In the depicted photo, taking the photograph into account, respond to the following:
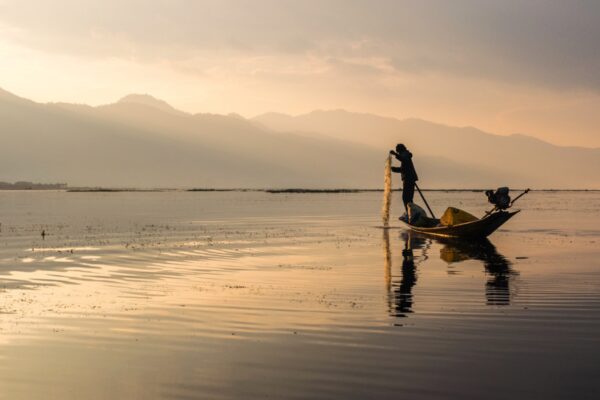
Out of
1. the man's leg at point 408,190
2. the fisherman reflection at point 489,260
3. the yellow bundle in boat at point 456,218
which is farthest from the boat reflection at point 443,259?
the man's leg at point 408,190

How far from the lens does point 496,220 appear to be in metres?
32.7

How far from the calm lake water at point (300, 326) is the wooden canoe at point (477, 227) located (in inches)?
191

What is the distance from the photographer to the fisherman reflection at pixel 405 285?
1542cm

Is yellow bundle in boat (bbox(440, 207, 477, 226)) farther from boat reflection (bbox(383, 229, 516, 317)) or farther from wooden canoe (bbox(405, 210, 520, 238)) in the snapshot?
boat reflection (bbox(383, 229, 516, 317))

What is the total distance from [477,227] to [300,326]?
70.2ft

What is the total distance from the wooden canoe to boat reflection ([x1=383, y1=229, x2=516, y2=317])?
48 centimetres

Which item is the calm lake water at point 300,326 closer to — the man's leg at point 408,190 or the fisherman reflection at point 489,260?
the fisherman reflection at point 489,260

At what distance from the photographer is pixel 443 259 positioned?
87.1 feet

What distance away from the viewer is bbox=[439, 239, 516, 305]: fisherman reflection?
56.9ft

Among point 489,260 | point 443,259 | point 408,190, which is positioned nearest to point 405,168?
point 408,190

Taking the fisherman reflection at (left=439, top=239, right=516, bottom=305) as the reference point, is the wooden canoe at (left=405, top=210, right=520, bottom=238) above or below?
above

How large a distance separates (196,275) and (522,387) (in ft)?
46.8

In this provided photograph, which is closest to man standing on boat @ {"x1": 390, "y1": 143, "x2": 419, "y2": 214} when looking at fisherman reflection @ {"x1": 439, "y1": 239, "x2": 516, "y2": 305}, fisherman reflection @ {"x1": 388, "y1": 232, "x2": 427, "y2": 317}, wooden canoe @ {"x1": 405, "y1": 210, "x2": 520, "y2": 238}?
wooden canoe @ {"x1": 405, "y1": 210, "x2": 520, "y2": 238}

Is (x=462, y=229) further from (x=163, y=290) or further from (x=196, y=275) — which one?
(x=163, y=290)
